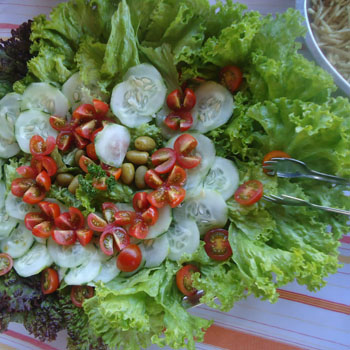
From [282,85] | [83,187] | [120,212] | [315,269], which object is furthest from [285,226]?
[83,187]

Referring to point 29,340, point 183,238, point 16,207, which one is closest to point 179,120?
point 183,238

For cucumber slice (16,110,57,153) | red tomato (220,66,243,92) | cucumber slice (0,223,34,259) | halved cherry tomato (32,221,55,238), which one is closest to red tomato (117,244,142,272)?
halved cherry tomato (32,221,55,238)

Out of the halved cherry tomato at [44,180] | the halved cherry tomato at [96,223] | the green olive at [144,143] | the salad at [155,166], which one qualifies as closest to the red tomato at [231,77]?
the salad at [155,166]

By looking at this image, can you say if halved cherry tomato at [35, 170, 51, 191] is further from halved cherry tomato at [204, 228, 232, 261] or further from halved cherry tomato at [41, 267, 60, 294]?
halved cherry tomato at [204, 228, 232, 261]

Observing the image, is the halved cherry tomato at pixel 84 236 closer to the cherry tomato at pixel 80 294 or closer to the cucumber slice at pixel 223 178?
the cherry tomato at pixel 80 294

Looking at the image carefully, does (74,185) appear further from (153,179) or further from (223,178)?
(223,178)

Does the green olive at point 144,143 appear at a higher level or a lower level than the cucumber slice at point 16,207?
higher
